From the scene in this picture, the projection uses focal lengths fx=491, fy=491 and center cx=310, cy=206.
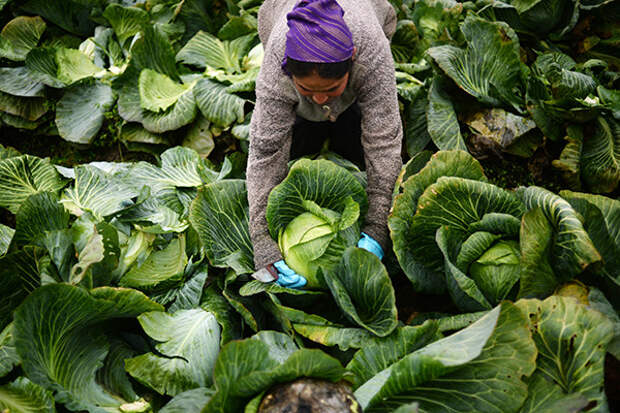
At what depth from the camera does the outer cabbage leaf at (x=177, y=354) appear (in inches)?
87.9

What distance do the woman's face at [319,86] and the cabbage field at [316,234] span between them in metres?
0.32

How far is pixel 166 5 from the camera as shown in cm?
452

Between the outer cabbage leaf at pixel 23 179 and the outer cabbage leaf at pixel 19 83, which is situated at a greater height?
the outer cabbage leaf at pixel 19 83

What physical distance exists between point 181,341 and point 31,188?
5.42ft

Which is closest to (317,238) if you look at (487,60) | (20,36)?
(487,60)

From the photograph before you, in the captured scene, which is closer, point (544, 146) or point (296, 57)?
point (296, 57)

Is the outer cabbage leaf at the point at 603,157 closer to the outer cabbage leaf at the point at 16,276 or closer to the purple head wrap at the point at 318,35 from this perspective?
the purple head wrap at the point at 318,35

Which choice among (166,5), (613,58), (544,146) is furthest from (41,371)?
(613,58)

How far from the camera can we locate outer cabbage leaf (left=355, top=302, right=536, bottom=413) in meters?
1.78

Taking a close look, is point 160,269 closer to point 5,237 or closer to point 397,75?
point 5,237

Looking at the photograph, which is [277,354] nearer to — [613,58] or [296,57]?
[296,57]

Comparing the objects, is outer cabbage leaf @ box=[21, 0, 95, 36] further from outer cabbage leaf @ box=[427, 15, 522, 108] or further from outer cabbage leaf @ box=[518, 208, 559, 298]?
outer cabbage leaf @ box=[518, 208, 559, 298]

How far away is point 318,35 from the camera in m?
2.10

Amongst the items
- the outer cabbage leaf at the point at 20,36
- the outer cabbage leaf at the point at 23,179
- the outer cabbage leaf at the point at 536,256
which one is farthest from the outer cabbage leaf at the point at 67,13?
the outer cabbage leaf at the point at 536,256
